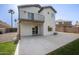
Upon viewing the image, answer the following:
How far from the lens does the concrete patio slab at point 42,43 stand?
14.7 feet

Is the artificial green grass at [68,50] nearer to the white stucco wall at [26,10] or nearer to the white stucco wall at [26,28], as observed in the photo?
the white stucco wall at [26,28]

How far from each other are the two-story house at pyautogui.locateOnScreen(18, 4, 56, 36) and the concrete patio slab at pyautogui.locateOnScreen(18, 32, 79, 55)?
11cm

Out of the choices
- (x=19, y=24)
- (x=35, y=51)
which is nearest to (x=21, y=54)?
(x=35, y=51)

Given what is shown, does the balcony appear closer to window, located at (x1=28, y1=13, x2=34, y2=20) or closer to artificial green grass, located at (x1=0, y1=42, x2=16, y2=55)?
window, located at (x1=28, y1=13, x2=34, y2=20)

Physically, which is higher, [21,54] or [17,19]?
[17,19]

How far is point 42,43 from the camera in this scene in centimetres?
457

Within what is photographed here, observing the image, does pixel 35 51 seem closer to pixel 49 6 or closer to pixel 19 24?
pixel 19 24

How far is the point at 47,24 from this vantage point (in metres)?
4.66

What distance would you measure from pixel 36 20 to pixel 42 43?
426 mm

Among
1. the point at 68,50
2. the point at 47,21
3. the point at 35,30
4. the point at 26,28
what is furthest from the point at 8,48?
the point at 68,50

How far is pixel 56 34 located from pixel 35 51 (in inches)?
19.8

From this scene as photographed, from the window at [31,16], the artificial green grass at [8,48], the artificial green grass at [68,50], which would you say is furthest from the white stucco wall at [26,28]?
the artificial green grass at [68,50]
